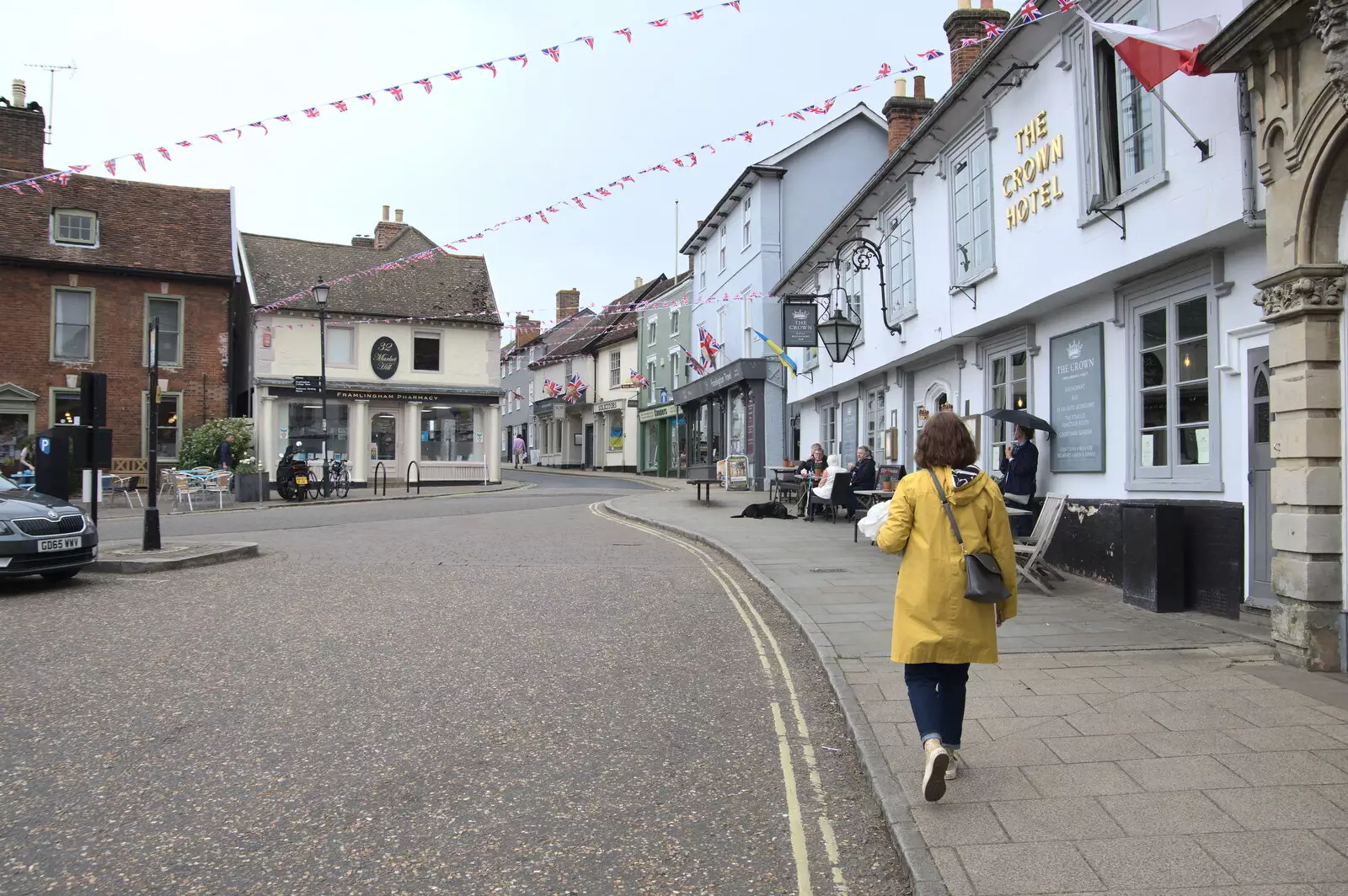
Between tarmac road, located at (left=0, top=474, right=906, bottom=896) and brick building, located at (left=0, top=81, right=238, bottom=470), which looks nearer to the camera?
tarmac road, located at (left=0, top=474, right=906, bottom=896)

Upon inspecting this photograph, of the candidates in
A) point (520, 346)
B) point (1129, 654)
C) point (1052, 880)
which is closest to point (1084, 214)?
point (1129, 654)

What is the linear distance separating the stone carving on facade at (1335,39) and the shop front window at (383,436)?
2983cm

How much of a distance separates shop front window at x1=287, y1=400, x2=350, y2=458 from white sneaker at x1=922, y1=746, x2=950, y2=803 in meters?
29.0

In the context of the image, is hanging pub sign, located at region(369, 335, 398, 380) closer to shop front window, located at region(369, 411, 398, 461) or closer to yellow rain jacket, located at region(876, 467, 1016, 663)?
shop front window, located at region(369, 411, 398, 461)

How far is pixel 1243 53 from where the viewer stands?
627cm

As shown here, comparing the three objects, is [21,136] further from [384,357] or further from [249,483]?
[249,483]

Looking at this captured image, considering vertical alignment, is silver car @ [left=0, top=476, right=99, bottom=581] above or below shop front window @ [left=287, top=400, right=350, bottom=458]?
below

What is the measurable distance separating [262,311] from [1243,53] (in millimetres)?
28824

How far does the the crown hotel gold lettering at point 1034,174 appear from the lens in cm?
1028

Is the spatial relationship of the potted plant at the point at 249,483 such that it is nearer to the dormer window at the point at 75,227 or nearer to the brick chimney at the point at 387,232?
the dormer window at the point at 75,227

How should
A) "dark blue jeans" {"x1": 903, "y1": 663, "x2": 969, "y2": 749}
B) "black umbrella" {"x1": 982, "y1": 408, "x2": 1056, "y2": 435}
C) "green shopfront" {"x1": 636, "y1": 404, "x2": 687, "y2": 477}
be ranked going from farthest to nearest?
"green shopfront" {"x1": 636, "y1": 404, "x2": 687, "y2": 477} < "black umbrella" {"x1": 982, "y1": 408, "x2": 1056, "y2": 435} < "dark blue jeans" {"x1": 903, "y1": 663, "x2": 969, "y2": 749}

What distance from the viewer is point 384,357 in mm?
31875

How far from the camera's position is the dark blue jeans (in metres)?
4.04

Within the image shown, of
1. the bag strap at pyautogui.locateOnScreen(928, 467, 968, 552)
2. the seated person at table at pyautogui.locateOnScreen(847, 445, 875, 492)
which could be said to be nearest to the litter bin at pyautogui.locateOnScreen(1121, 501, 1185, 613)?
the bag strap at pyautogui.locateOnScreen(928, 467, 968, 552)
